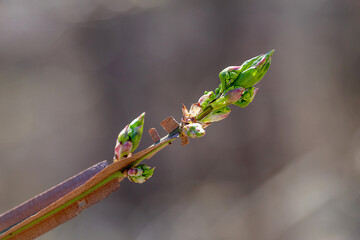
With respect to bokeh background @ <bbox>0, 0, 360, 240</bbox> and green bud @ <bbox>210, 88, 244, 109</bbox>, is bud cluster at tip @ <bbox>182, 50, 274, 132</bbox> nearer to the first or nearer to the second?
green bud @ <bbox>210, 88, 244, 109</bbox>

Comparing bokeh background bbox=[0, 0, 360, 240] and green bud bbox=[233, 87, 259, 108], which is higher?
bokeh background bbox=[0, 0, 360, 240]

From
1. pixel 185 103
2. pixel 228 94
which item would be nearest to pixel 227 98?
pixel 228 94

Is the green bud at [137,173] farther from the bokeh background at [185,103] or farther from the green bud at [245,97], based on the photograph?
the bokeh background at [185,103]

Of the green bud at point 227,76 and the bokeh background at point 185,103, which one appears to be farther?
the bokeh background at point 185,103

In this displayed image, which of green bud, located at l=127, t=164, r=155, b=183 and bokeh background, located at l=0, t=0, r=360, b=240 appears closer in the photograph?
green bud, located at l=127, t=164, r=155, b=183

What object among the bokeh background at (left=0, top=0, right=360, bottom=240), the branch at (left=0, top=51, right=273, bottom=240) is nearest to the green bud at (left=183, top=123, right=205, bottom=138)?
the branch at (left=0, top=51, right=273, bottom=240)

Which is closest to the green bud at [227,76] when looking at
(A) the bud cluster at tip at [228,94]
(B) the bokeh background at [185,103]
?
(A) the bud cluster at tip at [228,94]

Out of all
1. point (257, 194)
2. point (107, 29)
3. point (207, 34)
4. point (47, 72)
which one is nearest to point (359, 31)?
point (207, 34)
